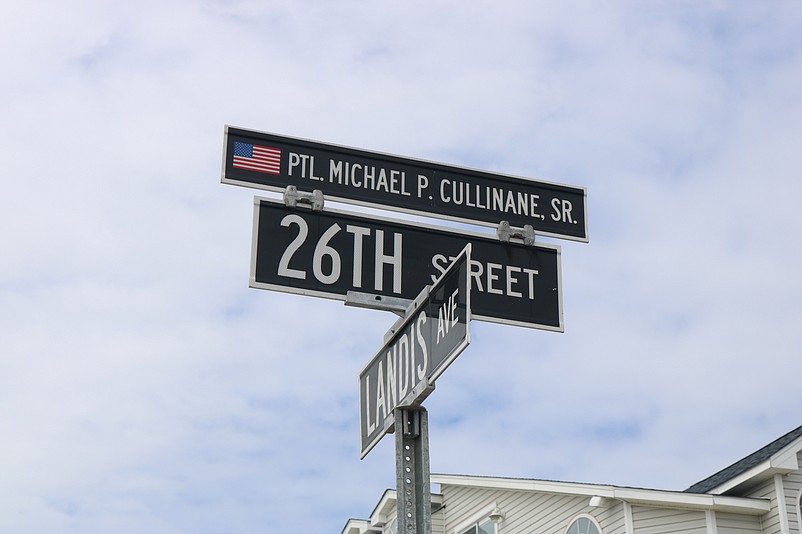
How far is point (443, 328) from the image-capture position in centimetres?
534

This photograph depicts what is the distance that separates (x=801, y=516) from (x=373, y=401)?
554 inches

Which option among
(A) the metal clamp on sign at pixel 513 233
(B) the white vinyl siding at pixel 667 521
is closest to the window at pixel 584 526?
(B) the white vinyl siding at pixel 667 521

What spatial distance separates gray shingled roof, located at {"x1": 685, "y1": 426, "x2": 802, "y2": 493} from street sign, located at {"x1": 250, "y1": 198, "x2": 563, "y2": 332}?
1333cm

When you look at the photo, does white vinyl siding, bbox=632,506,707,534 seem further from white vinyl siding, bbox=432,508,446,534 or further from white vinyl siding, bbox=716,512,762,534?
white vinyl siding, bbox=432,508,446,534

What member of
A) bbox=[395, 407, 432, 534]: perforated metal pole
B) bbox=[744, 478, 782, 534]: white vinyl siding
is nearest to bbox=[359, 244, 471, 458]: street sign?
bbox=[395, 407, 432, 534]: perforated metal pole

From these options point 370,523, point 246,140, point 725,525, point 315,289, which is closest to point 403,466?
point 315,289

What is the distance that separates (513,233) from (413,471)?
1429 millimetres

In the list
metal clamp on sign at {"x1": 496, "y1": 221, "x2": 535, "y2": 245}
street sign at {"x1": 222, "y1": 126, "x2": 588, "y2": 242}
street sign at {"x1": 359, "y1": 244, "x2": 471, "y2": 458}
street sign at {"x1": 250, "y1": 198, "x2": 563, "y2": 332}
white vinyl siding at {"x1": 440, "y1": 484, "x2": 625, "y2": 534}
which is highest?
white vinyl siding at {"x1": 440, "y1": 484, "x2": 625, "y2": 534}

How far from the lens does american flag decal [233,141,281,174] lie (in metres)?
6.16

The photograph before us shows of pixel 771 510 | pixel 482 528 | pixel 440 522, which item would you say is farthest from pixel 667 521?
pixel 440 522

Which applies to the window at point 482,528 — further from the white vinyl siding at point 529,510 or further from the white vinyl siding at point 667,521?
the white vinyl siding at point 667,521

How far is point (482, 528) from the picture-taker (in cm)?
2300

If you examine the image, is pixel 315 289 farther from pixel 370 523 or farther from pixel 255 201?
pixel 370 523

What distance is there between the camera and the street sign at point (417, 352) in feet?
17.2
